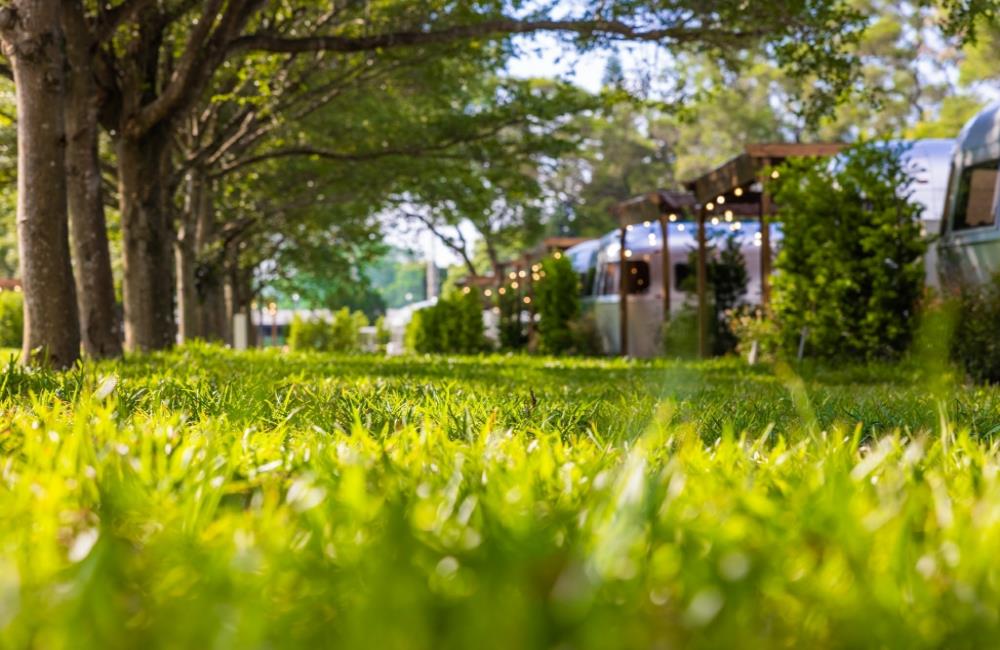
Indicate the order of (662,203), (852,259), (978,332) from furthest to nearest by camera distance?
1. (662,203)
2. (852,259)
3. (978,332)

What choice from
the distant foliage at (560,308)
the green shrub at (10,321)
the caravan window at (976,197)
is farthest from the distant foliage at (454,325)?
the caravan window at (976,197)

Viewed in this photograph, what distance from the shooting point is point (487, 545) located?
61.1 inches

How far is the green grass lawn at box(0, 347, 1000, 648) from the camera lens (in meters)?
1.18

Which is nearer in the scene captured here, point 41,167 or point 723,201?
point 41,167

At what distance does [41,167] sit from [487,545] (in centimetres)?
850

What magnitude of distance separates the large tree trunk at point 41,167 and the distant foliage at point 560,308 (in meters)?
18.0

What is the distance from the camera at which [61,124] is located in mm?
9266

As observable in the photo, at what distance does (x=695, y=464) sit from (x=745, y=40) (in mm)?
12383

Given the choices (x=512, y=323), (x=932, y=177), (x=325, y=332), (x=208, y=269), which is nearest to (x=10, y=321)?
(x=208, y=269)

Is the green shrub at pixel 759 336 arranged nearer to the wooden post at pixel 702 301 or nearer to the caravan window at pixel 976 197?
the wooden post at pixel 702 301

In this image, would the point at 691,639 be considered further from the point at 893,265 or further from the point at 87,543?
the point at 893,265

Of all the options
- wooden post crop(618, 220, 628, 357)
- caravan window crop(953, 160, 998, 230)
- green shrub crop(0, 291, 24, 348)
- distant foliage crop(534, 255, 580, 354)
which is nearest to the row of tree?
caravan window crop(953, 160, 998, 230)

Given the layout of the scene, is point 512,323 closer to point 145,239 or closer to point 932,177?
point 932,177

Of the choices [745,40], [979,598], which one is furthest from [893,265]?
[979,598]
